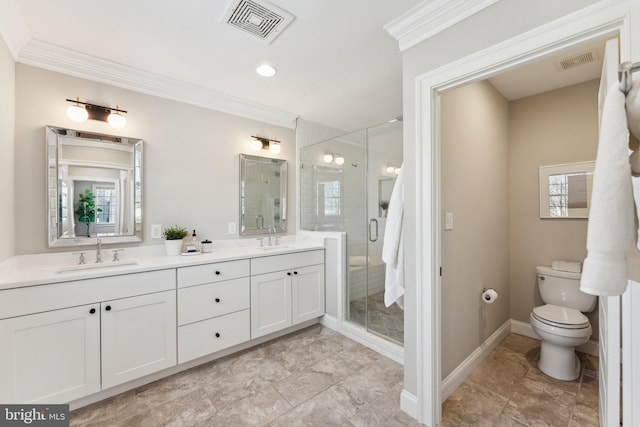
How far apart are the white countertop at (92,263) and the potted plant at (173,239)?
7 centimetres

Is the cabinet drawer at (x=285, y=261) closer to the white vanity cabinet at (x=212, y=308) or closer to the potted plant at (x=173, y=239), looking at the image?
the white vanity cabinet at (x=212, y=308)

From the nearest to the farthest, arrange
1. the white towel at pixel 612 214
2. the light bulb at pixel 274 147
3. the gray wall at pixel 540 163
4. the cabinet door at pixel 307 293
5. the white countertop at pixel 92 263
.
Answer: the white towel at pixel 612 214 → the white countertop at pixel 92 263 → the gray wall at pixel 540 163 → the cabinet door at pixel 307 293 → the light bulb at pixel 274 147

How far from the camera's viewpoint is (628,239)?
0.59m

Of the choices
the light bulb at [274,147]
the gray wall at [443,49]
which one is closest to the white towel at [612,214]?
the gray wall at [443,49]

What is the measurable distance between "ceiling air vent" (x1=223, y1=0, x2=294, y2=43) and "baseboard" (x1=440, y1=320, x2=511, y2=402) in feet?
8.28

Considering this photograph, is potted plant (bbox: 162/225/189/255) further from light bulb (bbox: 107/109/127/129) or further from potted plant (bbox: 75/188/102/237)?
light bulb (bbox: 107/109/127/129)

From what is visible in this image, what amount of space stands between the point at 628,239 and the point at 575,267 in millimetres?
2360

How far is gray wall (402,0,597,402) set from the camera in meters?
1.17

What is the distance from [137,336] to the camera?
1.84 metres

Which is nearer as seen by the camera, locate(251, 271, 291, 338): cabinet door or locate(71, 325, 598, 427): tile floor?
locate(71, 325, 598, 427): tile floor

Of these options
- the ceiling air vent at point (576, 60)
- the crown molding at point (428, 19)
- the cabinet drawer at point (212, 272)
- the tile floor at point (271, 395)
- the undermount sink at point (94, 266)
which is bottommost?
the tile floor at point (271, 395)

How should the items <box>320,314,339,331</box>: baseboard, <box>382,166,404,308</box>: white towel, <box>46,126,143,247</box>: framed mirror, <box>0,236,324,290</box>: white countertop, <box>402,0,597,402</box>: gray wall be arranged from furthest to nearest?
<box>320,314,339,331</box>: baseboard < <box>46,126,143,247</box>: framed mirror < <box>382,166,404,308</box>: white towel < <box>0,236,324,290</box>: white countertop < <box>402,0,597,402</box>: gray wall

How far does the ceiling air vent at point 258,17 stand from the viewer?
149 centimetres

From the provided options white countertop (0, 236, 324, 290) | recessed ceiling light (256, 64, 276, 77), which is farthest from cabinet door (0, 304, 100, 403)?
recessed ceiling light (256, 64, 276, 77)
